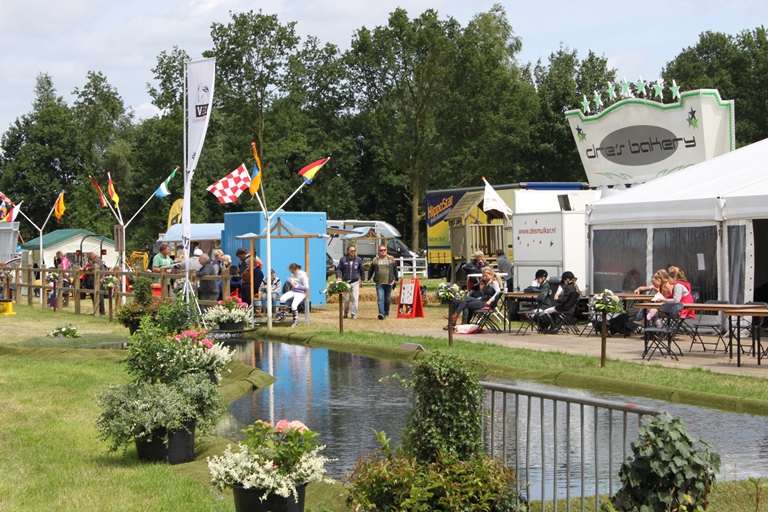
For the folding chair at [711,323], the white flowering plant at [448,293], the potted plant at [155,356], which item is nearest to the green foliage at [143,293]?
the white flowering plant at [448,293]

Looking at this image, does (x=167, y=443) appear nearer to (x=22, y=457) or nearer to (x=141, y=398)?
(x=141, y=398)

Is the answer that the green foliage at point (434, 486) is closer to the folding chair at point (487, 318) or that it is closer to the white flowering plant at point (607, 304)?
the white flowering plant at point (607, 304)

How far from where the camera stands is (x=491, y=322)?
67.4 ft

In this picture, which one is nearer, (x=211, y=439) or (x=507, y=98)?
(x=211, y=439)

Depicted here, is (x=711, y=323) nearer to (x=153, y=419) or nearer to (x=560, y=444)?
(x=560, y=444)

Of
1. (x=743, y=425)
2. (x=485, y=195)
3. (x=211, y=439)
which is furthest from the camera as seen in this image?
(x=485, y=195)

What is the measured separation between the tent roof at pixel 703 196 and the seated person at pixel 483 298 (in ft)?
8.83

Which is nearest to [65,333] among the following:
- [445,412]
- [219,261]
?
[219,261]

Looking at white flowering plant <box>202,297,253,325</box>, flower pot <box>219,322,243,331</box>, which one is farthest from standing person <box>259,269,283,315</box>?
flower pot <box>219,322,243,331</box>

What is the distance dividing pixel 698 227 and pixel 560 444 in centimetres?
1062

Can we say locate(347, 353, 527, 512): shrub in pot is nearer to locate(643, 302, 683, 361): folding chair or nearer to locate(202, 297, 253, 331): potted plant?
locate(643, 302, 683, 361): folding chair

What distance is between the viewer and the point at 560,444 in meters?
9.59

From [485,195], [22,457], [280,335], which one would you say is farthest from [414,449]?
[485,195]

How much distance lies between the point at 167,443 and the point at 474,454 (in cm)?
325
